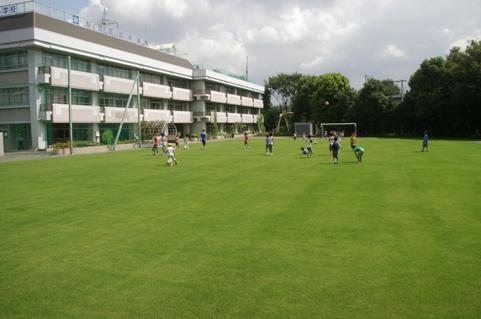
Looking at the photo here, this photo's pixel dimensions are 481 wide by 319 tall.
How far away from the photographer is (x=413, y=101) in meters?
68.6

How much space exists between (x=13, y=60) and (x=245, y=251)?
156ft

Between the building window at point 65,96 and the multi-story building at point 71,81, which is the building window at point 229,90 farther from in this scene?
the building window at point 65,96

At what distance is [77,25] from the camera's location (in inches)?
2036

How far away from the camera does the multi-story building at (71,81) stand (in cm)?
4606

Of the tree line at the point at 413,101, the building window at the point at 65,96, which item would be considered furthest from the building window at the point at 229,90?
the building window at the point at 65,96

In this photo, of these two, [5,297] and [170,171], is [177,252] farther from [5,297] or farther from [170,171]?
[170,171]

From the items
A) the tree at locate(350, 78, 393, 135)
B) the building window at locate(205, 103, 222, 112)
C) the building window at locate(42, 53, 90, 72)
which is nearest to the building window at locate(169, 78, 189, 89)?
the building window at locate(205, 103, 222, 112)

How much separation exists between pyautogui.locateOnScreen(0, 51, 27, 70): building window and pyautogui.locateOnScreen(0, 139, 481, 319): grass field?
3485cm

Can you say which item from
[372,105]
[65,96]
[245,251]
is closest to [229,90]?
[372,105]

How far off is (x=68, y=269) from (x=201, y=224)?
12.5 feet

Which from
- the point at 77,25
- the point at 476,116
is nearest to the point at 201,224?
the point at 77,25

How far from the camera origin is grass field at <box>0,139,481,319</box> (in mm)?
6188

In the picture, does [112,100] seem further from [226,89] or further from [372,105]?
[372,105]

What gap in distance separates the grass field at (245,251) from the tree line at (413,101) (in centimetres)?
4850
